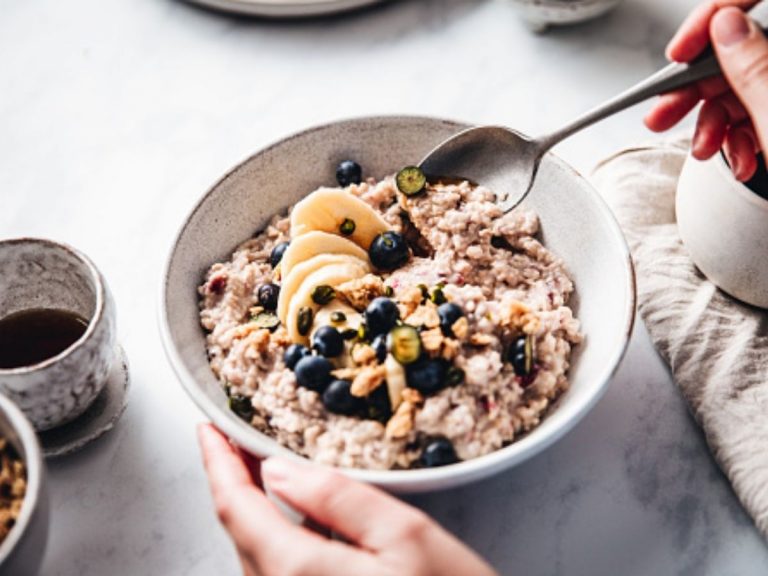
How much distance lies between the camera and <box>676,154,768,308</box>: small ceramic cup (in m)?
1.17

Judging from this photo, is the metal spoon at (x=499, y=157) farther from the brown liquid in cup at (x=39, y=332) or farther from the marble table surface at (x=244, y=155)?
the brown liquid in cup at (x=39, y=332)

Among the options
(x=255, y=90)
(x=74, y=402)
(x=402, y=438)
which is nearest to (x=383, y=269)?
(x=402, y=438)

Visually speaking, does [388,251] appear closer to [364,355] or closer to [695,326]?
[364,355]

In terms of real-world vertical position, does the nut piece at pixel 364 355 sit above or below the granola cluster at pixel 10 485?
above

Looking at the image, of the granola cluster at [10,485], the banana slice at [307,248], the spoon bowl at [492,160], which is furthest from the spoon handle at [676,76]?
the granola cluster at [10,485]

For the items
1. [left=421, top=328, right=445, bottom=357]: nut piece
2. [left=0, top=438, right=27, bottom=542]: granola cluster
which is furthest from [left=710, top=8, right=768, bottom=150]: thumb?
[left=0, top=438, right=27, bottom=542]: granola cluster

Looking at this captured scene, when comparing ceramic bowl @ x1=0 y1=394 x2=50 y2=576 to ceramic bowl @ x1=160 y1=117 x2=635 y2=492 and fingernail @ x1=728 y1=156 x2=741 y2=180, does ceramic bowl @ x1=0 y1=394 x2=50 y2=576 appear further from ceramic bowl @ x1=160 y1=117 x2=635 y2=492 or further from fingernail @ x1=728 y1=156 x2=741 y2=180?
fingernail @ x1=728 y1=156 x2=741 y2=180

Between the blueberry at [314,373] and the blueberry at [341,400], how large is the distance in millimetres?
13

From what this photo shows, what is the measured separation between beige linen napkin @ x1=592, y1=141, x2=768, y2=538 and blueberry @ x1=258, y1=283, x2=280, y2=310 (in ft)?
1.79

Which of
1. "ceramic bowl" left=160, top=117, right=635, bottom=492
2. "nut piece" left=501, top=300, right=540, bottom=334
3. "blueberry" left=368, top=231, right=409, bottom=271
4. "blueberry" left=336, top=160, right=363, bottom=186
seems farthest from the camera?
"blueberry" left=336, top=160, right=363, bottom=186

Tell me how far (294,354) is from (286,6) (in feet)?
2.96

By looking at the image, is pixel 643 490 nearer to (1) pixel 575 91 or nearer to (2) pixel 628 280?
(2) pixel 628 280

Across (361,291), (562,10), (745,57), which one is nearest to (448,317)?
(361,291)

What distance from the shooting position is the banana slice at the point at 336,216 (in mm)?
1216
